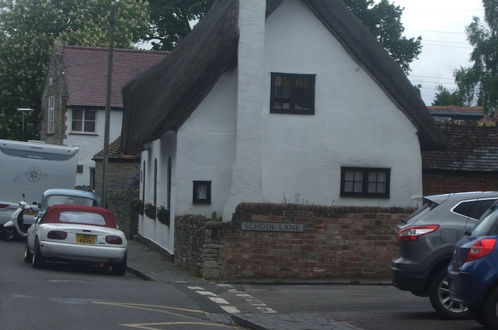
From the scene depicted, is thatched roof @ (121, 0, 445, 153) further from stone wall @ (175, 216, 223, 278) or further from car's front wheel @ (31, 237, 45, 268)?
car's front wheel @ (31, 237, 45, 268)

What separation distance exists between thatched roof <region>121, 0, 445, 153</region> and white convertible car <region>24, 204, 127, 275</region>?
391cm

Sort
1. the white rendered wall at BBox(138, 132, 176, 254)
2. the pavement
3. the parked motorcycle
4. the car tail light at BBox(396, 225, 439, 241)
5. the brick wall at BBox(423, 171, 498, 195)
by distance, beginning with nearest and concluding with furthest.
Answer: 1. the pavement
2. the car tail light at BBox(396, 225, 439, 241)
3. the white rendered wall at BBox(138, 132, 176, 254)
4. the brick wall at BBox(423, 171, 498, 195)
5. the parked motorcycle

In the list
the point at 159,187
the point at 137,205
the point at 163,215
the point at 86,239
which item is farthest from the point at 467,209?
the point at 137,205

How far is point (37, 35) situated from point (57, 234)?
3866cm

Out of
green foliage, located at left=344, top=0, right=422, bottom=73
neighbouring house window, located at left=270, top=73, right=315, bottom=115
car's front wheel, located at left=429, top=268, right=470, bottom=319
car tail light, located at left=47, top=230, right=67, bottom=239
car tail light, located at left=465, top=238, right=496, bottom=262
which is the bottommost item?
car's front wheel, located at left=429, top=268, right=470, bottom=319

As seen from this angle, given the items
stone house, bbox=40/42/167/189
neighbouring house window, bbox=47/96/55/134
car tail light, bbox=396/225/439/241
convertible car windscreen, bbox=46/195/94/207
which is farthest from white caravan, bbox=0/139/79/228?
Result: neighbouring house window, bbox=47/96/55/134

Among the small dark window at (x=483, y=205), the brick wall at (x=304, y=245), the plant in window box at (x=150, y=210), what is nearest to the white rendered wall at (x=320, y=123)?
the brick wall at (x=304, y=245)

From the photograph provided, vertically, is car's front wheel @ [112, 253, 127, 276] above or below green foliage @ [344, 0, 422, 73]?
below

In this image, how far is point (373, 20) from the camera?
59.1 m

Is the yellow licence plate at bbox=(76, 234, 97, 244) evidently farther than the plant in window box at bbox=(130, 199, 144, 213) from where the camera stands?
No

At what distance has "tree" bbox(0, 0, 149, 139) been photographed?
57188 mm

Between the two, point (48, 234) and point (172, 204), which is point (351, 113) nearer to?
point (172, 204)

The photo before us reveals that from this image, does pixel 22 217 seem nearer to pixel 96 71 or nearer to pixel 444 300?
pixel 444 300

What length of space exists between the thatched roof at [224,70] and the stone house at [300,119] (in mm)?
32
